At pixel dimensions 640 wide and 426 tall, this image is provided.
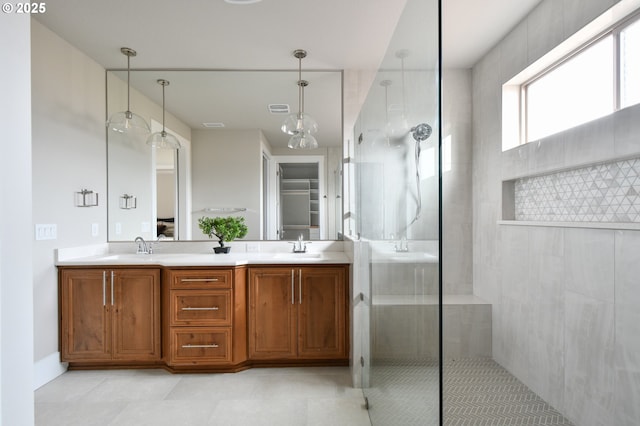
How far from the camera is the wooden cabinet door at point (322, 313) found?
256 centimetres

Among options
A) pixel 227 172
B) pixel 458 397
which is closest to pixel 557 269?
pixel 458 397

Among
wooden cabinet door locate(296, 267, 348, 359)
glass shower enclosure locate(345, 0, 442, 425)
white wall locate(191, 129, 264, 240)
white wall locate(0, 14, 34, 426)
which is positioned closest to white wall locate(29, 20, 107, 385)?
white wall locate(191, 129, 264, 240)

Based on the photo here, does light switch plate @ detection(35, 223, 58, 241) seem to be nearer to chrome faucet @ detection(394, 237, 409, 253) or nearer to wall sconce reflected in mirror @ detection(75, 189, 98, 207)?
wall sconce reflected in mirror @ detection(75, 189, 98, 207)

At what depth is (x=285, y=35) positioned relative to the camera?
95.7 inches

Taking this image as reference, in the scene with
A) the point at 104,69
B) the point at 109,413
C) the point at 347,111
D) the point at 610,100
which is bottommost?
the point at 109,413

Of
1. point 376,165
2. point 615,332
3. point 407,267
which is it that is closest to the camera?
point 407,267

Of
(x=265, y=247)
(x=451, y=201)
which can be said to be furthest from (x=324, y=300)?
(x=451, y=201)

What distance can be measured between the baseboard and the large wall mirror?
1066 millimetres

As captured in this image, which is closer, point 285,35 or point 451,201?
point 285,35

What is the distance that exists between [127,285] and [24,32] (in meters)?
2.14

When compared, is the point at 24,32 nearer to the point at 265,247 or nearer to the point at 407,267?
the point at 407,267

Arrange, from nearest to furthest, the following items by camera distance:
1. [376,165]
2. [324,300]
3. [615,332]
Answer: [615,332] < [376,165] < [324,300]

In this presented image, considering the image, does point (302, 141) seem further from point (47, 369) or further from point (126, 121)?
point (47, 369)

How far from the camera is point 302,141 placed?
284 centimetres
